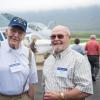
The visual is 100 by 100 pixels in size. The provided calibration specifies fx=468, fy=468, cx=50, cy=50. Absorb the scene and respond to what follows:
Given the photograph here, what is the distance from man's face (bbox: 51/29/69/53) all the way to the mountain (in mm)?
33906

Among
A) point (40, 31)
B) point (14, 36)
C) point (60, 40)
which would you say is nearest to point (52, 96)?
point (60, 40)

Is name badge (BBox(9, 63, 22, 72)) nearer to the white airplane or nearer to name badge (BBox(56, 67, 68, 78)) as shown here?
name badge (BBox(56, 67, 68, 78))

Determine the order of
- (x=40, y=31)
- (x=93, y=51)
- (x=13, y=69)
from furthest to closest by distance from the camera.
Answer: (x=40, y=31) < (x=93, y=51) < (x=13, y=69)

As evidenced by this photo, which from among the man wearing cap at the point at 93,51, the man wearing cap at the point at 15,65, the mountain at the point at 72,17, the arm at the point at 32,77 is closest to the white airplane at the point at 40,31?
the mountain at the point at 72,17

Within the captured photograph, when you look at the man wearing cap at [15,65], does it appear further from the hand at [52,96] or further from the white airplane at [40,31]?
the white airplane at [40,31]

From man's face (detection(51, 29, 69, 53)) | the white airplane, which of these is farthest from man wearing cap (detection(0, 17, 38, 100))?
the white airplane

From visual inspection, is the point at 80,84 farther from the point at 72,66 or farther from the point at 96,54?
the point at 96,54

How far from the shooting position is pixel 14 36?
14.8 ft

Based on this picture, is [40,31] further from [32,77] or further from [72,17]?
[32,77]

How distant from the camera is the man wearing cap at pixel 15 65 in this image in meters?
4.49

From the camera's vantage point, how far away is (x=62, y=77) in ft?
13.7

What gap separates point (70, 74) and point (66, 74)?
0.12 ft

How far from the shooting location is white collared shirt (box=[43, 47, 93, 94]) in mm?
4160

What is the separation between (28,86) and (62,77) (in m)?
0.61
